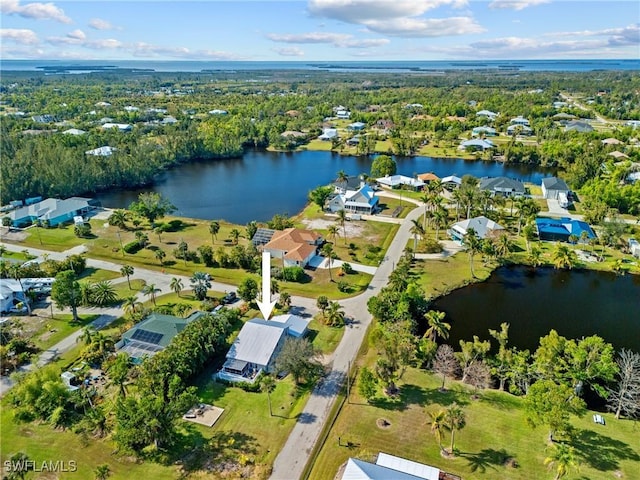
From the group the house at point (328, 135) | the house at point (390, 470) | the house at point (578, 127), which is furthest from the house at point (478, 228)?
the house at point (578, 127)

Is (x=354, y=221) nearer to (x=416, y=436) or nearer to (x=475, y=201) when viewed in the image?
(x=475, y=201)

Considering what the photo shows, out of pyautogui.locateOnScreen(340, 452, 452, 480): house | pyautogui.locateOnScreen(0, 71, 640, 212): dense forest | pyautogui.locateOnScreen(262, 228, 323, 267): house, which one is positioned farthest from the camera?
pyautogui.locateOnScreen(0, 71, 640, 212): dense forest

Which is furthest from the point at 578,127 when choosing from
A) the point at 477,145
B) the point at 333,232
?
the point at 333,232

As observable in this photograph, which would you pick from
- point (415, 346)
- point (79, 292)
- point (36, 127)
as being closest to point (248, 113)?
point (36, 127)

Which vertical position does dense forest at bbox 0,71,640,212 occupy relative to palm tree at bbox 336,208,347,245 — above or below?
above

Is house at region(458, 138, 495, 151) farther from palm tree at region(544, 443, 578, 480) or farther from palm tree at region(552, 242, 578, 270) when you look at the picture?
palm tree at region(544, 443, 578, 480)
